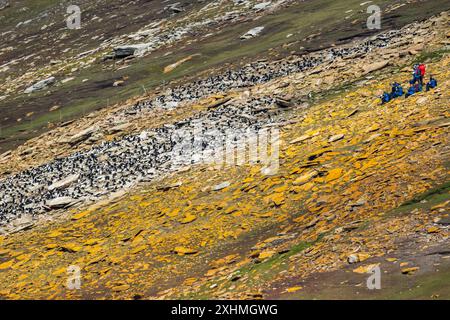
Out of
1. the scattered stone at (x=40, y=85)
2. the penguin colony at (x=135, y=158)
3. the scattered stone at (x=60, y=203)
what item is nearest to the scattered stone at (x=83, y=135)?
the penguin colony at (x=135, y=158)

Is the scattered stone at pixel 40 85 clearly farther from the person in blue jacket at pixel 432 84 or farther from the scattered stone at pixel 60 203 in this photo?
the person in blue jacket at pixel 432 84

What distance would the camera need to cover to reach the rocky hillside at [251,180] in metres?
15.7

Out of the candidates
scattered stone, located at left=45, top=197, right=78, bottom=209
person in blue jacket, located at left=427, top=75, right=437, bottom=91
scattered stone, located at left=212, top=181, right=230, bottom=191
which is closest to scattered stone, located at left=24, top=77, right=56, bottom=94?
scattered stone, located at left=45, top=197, right=78, bottom=209

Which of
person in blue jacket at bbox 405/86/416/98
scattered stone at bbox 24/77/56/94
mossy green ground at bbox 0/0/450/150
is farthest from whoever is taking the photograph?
scattered stone at bbox 24/77/56/94

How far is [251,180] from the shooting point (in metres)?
24.1

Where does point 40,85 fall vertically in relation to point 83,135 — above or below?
above

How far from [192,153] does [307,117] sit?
6123mm

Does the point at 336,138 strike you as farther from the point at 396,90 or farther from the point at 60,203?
the point at 60,203

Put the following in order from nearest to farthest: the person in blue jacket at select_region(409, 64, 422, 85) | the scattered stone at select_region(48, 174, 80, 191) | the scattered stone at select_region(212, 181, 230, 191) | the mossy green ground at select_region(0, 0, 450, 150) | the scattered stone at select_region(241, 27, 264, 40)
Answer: the scattered stone at select_region(212, 181, 230, 191) → the person in blue jacket at select_region(409, 64, 422, 85) → the scattered stone at select_region(48, 174, 80, 191) → the mossy green ground at select_region(0, 0, 450, 150) → the scattered stone at select_region(241, 27, 264, 40)

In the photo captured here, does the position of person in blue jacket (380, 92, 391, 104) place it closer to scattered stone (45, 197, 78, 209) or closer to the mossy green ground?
the mossy green ground

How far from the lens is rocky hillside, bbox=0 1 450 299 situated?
1572 centimetres

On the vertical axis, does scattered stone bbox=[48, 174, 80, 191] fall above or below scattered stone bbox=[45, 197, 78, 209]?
above

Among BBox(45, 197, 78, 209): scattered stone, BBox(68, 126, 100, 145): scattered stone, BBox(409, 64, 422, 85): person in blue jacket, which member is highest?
BBox(409, 64, 422, 85): person in blue jacket

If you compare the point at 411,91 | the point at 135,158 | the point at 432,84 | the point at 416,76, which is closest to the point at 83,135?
the point at 135,158
